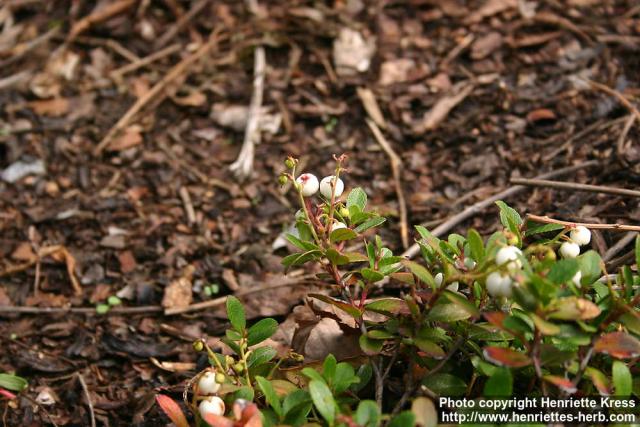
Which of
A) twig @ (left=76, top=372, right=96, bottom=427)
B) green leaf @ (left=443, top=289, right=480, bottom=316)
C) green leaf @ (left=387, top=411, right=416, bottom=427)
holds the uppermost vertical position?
green leaf @ (left=443, top=289, right=480, bottom=316)

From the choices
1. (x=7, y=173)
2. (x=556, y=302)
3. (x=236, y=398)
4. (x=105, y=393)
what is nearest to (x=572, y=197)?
(x=556, y=302)

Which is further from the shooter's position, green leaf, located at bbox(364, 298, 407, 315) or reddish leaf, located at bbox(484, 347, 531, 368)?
green leaf, located at bbox(364, 298, 407, 315)

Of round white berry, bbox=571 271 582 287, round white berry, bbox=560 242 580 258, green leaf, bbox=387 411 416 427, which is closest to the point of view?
green leaf, bbox=387 411 416 427

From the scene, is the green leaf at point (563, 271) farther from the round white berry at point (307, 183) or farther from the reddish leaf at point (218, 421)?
the reddish leaf at point (218, 421)

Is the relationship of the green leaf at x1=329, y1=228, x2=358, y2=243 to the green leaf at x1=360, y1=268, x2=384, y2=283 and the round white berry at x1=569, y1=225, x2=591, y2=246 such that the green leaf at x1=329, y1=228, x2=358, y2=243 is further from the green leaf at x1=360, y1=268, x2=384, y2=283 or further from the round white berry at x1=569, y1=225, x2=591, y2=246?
the round white berry at x1=569, y1=225, x2=591, y2=246

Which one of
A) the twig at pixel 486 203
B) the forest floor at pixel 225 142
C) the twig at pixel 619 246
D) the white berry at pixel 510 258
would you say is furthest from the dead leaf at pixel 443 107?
the white berry at pixel 510 258

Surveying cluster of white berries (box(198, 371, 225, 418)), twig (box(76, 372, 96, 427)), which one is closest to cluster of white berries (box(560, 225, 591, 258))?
cluster of white berries (box(198, 371, 225, 418))

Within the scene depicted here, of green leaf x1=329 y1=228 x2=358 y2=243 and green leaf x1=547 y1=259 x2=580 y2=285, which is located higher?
green leaf x1=547 y1=259 x2=580 y2=285

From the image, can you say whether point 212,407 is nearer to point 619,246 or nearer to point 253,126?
point 619,246
